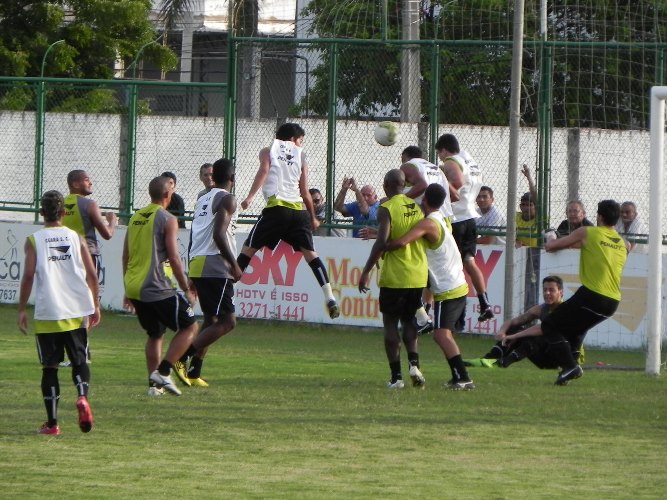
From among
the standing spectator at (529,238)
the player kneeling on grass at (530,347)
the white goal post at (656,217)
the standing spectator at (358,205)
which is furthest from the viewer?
the standing spectator at (358,205)

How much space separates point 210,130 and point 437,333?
1139 centimetres

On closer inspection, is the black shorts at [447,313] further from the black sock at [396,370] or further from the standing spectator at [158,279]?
the standing spectator at [158,279]

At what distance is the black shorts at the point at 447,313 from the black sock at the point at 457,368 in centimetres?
27

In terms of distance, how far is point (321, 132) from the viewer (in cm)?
2047

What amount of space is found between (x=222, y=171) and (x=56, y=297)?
2.81 m

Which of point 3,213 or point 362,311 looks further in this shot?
point 3,213

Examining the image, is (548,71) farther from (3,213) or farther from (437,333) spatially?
(3,213)

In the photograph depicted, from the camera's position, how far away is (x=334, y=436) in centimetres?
1020

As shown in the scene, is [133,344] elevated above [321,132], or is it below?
below

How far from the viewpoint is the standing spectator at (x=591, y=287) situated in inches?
525

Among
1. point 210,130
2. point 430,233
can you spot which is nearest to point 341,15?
point 210,130

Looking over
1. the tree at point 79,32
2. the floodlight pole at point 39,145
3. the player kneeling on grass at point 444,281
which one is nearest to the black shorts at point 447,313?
the player kneeling on grass at point 444,281

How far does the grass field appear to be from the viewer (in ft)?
27.6

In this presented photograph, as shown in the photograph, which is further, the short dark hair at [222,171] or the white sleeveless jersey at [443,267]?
the white sleeveless jersey at [443,267]
